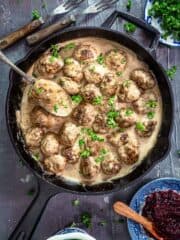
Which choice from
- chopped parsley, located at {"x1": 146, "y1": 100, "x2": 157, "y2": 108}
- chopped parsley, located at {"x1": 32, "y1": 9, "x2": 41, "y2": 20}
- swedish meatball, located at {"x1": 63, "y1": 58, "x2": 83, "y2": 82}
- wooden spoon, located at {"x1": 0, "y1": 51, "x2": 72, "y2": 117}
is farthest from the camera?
chopped parsley, located at {"x1": 32, "y1": 9, "x2": 41, "y2": 20}

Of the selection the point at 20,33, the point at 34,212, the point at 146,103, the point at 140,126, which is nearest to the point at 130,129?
the point at 140,126

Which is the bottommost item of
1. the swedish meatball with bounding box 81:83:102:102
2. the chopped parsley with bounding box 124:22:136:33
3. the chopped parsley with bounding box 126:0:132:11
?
the swedish meatball with bounding box 81:83:102:102

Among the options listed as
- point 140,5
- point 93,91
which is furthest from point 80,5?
point 93,91

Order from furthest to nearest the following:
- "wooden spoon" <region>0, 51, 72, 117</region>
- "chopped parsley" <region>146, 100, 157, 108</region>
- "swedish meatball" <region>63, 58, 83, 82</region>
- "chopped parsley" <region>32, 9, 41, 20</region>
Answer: "chopped parsley" <region>32, 9, 41, 20</region>, "chopped parsley" <region>146, 100, 157, 108</region>, "swedish meatball" <region>63, 58, 83, 82</region>, "wooden spoon" <region>0, 51, 72, 117</region>

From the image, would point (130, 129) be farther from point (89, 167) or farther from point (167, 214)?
point (167, 214)

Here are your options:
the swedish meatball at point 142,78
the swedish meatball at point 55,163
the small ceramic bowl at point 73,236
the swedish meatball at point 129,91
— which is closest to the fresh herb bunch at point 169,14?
the swedish meatball at point 142,78

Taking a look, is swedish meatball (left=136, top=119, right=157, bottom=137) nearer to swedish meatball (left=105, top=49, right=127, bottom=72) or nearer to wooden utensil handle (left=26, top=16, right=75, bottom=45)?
swedish meatball (left=105, top=49, right=127, bottom=72)

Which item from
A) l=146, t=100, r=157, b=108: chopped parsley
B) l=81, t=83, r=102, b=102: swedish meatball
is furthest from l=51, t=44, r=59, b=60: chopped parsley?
l=146, t=100, r=157, b=108: chopped parsley

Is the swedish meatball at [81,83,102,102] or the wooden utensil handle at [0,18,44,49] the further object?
the wooden utensil handle at [0,18,44,49]

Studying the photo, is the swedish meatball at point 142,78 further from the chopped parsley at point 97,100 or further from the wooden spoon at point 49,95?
the wooden spoon at point 49,95
